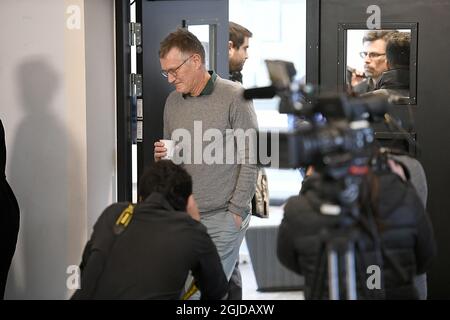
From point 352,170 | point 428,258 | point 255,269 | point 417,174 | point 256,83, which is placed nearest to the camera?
point 352,170

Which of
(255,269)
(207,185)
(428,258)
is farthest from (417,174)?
(255,269)

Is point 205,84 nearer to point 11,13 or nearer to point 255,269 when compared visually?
point 11,13

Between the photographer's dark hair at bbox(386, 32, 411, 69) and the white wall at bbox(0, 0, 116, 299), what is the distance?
4.46 feet

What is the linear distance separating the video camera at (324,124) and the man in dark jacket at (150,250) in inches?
18.5

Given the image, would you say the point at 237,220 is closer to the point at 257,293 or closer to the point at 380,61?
the point at 380,61

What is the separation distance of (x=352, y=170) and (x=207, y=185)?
1586 mm

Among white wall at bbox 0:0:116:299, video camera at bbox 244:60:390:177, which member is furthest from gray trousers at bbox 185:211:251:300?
video camera at bbox 244:60:390:177

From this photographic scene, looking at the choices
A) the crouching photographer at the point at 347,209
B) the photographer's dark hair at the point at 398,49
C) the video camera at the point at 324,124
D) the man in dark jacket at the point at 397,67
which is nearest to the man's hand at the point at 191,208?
the crouching photographer at the point at 347,209

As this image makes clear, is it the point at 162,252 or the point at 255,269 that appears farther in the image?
the point at 255,269

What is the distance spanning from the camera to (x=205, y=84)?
3.60 meters

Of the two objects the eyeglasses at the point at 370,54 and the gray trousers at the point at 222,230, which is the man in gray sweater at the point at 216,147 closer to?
the gray trousers at the point at 222,230

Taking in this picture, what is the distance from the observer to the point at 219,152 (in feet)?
11.7

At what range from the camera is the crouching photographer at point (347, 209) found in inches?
79.2

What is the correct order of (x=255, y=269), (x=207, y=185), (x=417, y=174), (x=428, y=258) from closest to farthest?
(x=428, y=258)
(x=417, y=174)
(x=207, y=185)
(x=255, y=269)
